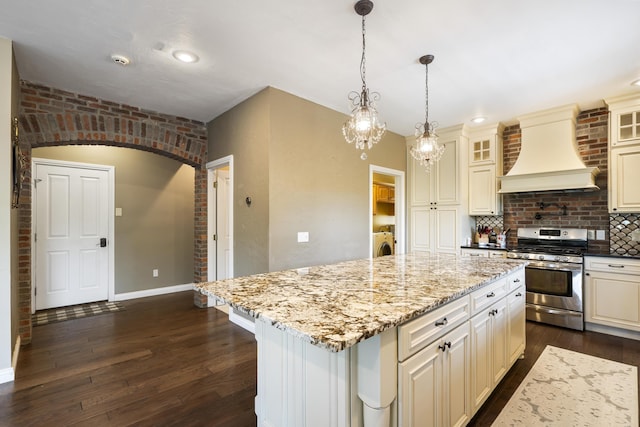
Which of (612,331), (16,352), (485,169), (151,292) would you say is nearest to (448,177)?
(485,169)

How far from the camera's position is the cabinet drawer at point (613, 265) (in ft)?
10.3

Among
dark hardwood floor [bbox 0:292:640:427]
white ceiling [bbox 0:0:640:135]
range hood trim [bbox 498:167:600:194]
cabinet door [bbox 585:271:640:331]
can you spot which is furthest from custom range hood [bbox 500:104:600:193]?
dark hardwood floor [bbox 0:292:640:427]

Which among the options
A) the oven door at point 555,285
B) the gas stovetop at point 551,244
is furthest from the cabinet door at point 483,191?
the oven door at point 555,285

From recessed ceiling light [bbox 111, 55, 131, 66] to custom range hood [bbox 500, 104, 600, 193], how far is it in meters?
4.56

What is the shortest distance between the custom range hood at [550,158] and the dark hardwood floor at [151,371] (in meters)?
1.76

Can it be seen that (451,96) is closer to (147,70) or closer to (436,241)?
(436,241)

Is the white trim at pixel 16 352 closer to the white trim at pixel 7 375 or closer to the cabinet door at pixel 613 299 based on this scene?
the white trim at pixel 7 375

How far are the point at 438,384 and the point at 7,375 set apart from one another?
3160mm

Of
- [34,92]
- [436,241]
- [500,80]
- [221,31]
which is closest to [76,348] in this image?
[34,92]

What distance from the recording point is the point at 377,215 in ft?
20.2

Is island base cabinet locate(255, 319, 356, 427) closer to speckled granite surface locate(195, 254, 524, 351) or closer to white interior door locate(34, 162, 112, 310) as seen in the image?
speckled granite surface locate(195, 254, 524, 351)

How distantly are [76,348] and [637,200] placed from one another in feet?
19.9

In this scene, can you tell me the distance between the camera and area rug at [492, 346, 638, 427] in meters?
1.93

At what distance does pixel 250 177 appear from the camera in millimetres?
3396
